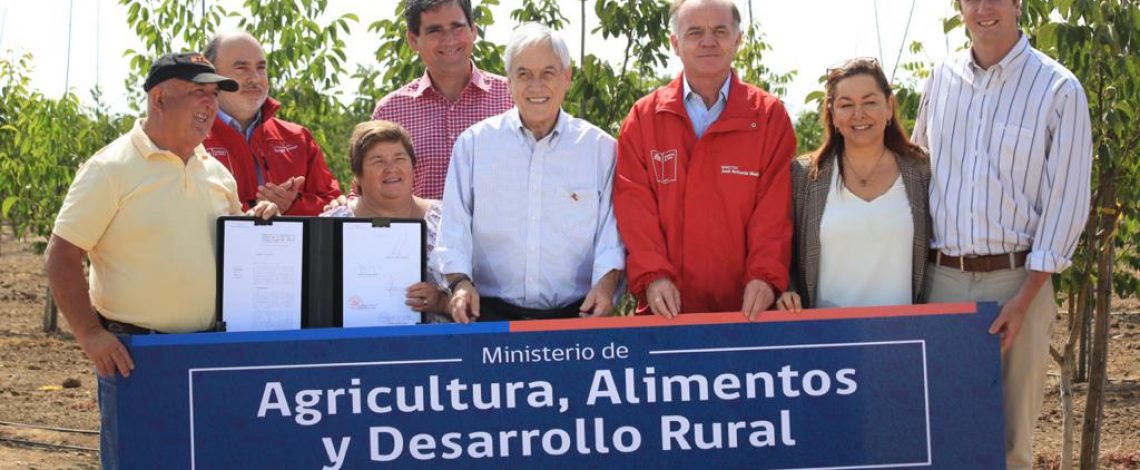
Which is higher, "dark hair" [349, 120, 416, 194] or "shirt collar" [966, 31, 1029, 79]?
"shirt collar" [966, 31, 1029, 79]

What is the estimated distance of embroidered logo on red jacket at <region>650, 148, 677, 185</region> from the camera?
527cm

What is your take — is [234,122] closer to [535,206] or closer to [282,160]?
[282,160]

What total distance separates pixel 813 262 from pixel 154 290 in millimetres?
2442

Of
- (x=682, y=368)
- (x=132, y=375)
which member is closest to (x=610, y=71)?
(x=682, y=368)

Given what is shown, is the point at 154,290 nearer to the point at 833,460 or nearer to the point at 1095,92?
the point at 833,460

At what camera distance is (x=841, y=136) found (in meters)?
5.32

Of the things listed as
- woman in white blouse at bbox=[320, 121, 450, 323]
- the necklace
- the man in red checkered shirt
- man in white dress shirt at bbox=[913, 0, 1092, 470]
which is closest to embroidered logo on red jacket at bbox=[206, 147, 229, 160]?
woman in white blouse at bbox=[320, 121, 450, 323]

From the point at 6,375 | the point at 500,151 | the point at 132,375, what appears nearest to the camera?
the point at 132,375

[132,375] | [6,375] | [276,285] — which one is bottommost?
[6,375]

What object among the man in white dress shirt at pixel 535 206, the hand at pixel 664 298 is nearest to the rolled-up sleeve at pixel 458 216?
the man in white dress shirt at pixel 535 206

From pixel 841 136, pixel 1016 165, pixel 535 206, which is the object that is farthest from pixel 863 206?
pixel 535 206

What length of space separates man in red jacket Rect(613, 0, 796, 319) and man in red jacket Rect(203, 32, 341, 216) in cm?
157

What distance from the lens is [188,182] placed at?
5.11m

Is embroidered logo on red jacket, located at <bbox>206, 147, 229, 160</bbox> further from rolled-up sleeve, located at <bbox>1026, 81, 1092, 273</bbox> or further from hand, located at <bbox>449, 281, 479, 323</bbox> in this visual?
rolled-up sleeve, located at <bbox>1026, 81, 1092, 273</bbox>
